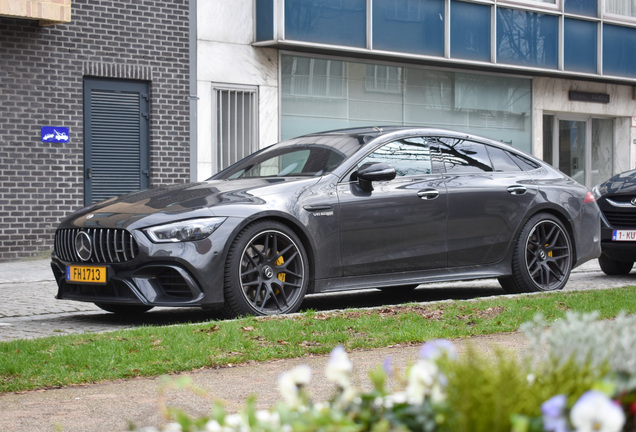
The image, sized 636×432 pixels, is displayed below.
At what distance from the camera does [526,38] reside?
71.5 feet

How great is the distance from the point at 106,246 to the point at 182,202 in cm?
Answer: 66

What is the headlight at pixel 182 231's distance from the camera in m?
7.73

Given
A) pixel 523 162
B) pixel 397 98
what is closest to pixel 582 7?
pixel 397 98

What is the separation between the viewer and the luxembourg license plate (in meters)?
12.2

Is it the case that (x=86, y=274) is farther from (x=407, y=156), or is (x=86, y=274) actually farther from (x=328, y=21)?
(x=328, y=21)

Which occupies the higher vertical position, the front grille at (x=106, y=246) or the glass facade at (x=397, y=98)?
the glass facade at (x=397, y=98)

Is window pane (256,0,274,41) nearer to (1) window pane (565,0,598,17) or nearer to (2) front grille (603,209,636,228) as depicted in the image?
(2) front grille (603,209,636,228)

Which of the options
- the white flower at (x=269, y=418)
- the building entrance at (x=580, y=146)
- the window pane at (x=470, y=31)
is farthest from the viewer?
the building entrance at (x=580, y=146)

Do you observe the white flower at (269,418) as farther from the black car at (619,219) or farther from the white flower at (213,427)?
the black car at (619,219)

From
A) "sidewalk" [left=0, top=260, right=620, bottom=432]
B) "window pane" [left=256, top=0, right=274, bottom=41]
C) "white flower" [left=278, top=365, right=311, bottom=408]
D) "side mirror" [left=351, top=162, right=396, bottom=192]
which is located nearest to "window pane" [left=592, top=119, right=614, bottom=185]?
"window pane" [left=256, top=0, right=274, bottom=41]

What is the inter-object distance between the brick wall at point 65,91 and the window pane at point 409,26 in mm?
3701

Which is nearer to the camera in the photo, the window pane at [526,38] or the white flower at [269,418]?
the white flower at [269,418]

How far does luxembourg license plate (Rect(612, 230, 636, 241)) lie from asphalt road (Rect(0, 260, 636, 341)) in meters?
0.48

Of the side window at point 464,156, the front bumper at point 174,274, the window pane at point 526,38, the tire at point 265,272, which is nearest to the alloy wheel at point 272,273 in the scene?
the tire at point 265,272
